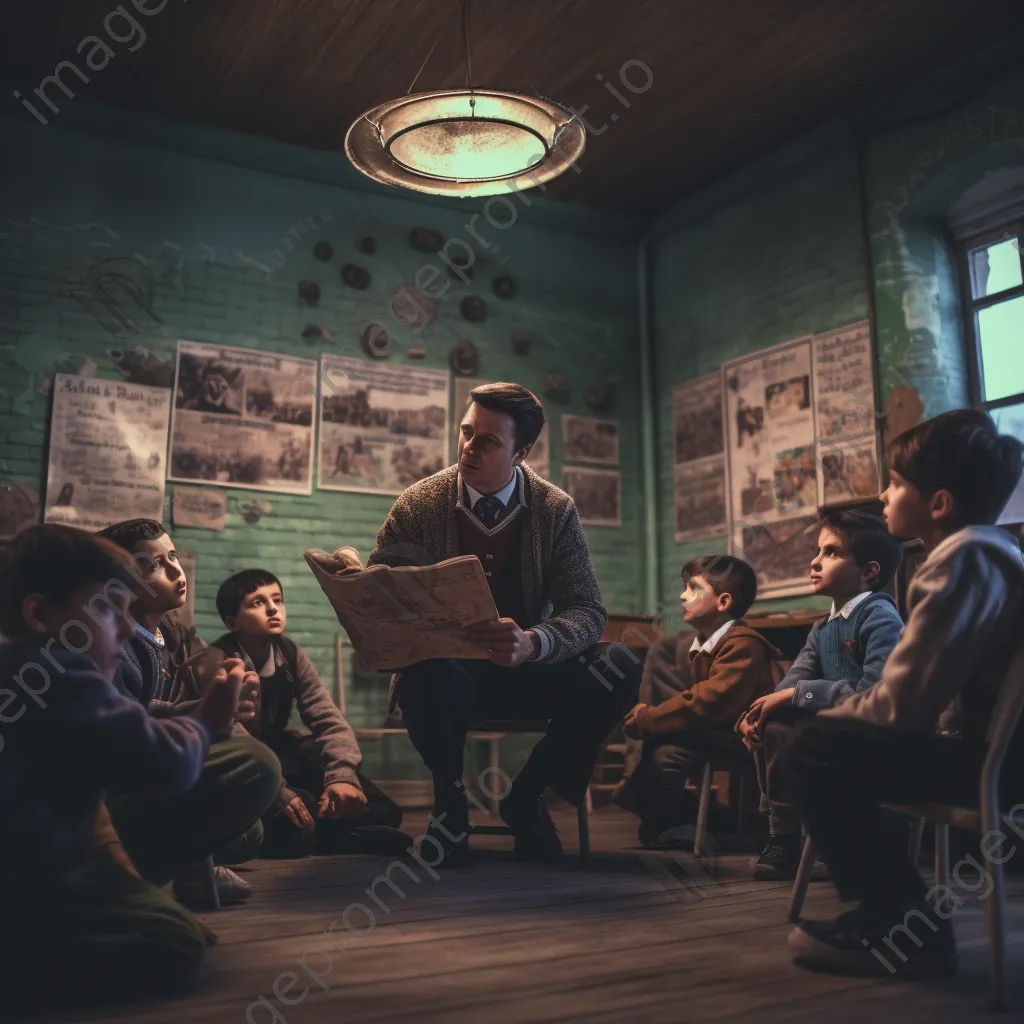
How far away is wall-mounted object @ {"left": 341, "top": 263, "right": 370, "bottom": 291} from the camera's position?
636 cm

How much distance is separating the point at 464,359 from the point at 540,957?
16.6 ft

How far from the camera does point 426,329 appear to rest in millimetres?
6566

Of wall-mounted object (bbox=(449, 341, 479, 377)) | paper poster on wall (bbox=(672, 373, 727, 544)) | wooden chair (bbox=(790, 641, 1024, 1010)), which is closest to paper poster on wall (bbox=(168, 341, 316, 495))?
wall-mounted object (bbox=(449, 341, 479, 377))

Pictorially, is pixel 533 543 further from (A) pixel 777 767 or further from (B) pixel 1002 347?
(B) pixel 1002 347

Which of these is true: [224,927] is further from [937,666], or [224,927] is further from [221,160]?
[221,160]

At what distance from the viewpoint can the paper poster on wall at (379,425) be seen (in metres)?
6.23

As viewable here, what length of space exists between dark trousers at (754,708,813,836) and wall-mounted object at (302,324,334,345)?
4.07m

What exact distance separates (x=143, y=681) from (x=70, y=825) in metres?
0.96

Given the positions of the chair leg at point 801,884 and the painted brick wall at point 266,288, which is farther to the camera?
the painted brick wall at point 266,288

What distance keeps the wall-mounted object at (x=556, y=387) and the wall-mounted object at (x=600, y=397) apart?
0.51ft

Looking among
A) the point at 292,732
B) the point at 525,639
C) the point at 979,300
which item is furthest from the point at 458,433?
the point at 525,639

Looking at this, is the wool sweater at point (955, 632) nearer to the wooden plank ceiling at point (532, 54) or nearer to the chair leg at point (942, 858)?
the chair leg at point (942, 858)

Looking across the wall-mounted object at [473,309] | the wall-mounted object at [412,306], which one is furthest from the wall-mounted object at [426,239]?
the wall-mounted object at [473,309]

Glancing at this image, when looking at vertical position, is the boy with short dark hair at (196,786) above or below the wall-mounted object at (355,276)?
below
